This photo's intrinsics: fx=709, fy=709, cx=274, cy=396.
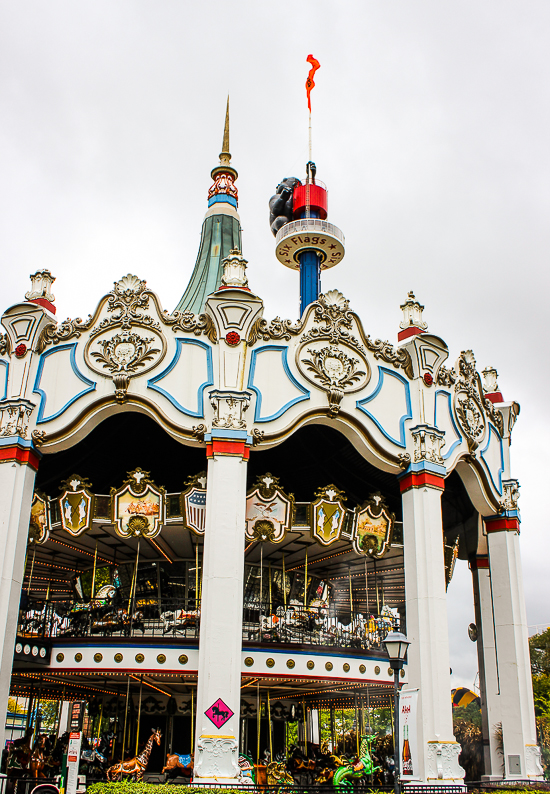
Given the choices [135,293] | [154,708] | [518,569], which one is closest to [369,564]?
[518,569]

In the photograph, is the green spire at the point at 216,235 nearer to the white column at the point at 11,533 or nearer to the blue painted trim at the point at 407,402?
the blue painted trim at the point at 407,402

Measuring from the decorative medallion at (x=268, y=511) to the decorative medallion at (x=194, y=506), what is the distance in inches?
56.2

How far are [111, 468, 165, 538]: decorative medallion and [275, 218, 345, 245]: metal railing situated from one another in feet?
58.2

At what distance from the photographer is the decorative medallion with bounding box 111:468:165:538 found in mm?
20812

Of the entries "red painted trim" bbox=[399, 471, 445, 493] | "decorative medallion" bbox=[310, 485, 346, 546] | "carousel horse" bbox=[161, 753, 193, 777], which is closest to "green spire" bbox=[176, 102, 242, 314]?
"decorative medallion" bbox=[310, 485, 346, 546]

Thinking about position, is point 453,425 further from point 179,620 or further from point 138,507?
point 179,620

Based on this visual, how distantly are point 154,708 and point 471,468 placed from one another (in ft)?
46.7

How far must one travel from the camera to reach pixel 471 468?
74.4 ft

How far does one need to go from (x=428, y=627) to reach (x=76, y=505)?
423 inches

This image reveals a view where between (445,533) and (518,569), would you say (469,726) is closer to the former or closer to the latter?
(445,533)

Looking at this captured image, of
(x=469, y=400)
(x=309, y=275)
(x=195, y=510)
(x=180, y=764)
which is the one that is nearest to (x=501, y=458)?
(x=469, y=400)

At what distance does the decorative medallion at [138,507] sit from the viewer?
68.3ft

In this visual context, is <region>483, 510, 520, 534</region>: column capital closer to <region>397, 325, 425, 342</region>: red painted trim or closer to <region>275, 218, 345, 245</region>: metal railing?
<region>397, 325, 425, 342</region>: red painted trim

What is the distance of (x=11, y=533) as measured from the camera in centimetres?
1825
